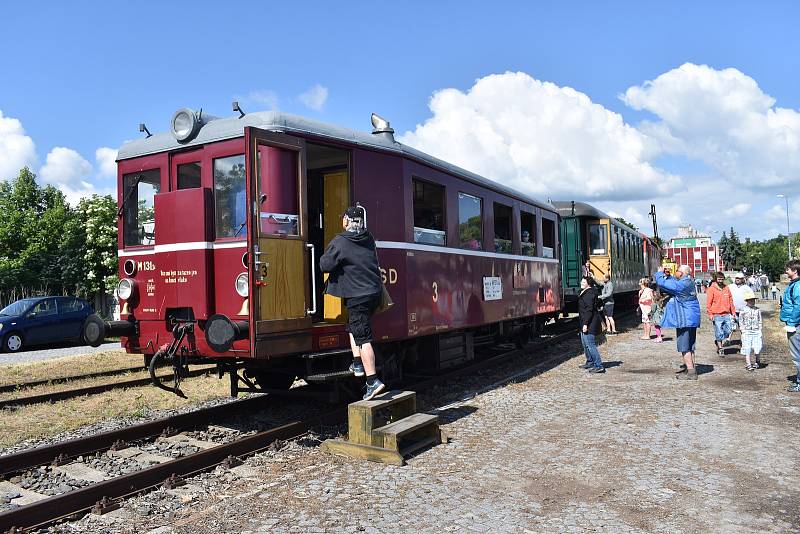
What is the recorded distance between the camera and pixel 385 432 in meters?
5.68

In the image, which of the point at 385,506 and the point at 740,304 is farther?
the point at 740,304

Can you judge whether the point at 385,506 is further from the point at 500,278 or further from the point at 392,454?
the point at 500,278

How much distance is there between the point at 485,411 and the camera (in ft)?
25.2

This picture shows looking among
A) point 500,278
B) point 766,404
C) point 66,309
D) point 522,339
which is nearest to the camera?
point 766,404

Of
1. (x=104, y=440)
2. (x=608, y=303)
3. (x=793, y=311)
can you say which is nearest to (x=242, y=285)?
(x=104, y=440)

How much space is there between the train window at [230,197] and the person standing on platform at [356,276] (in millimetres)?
982

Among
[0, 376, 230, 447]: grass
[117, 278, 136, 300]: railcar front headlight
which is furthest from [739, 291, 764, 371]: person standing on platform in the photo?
[117, 278, 136, 300]: railcar front headlight

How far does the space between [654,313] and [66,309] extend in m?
20.3

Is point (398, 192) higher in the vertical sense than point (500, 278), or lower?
higher

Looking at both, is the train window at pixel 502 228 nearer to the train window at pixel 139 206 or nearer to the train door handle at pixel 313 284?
the train door handle at pixel 313 284

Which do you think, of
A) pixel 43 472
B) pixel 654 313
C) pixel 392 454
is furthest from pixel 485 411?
pixel 654 313

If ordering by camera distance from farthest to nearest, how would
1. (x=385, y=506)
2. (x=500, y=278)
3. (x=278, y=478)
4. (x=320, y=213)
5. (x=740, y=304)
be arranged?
(x=740, y=304)
(x=500, y=278)
(x=320, y=213)
(x=278, y=478)
(x=385, y=506)

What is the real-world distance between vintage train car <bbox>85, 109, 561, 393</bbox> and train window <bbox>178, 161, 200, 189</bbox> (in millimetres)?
16

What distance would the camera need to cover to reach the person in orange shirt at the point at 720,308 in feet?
41.9
